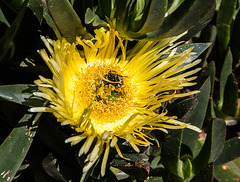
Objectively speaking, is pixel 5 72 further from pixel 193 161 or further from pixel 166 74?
pixel 193 161

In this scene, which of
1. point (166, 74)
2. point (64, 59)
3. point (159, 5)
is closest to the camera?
point (159, 5)

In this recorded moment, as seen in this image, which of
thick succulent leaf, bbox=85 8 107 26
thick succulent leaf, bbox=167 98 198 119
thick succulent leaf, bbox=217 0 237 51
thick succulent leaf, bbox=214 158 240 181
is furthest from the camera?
thick succulent leaf, bbox=217 0 237 51

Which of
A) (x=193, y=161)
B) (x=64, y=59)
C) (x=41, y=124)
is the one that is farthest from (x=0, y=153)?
(x=193, y=161)

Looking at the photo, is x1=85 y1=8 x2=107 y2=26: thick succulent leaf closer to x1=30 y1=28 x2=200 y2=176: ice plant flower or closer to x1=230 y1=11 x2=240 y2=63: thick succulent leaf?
x1=30 y1=28 x2=200 y2=176: ice plant flower

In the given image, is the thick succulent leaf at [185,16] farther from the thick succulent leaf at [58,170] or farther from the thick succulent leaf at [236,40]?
the thick succulent leaf at [236,40]

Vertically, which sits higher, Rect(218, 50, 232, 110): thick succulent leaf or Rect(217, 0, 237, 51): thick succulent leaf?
Rect(217, 0, 237, 51): thick succulent leaf

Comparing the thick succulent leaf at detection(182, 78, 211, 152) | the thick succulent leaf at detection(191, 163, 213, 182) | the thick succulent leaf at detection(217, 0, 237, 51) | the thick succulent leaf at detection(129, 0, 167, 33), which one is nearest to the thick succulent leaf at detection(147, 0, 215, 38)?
the thick succulent leaf at detection(129, 0, 167, 33)
